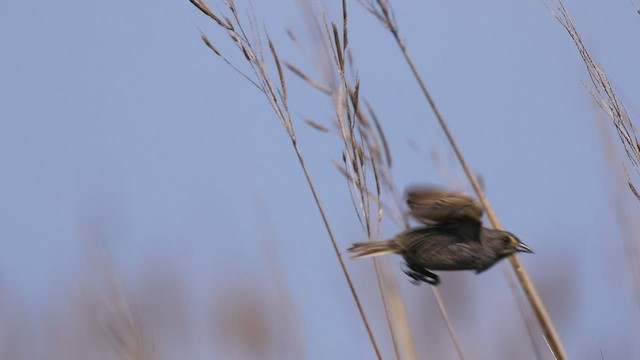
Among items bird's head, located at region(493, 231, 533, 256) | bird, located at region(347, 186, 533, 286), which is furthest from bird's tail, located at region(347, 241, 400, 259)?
bird's head, located at region(493, 231, 533, 256)

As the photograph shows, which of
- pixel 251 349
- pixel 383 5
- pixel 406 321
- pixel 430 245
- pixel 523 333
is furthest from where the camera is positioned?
pixel 251 349

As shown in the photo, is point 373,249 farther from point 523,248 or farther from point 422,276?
point 523,248

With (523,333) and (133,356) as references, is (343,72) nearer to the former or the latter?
(133,356)

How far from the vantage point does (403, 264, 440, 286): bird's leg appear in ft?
2.93

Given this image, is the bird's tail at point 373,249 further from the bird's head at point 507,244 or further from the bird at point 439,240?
the bird's head at point 507,244

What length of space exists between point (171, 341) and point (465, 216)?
1.50m

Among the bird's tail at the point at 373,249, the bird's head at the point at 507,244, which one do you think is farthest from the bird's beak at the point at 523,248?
the bird's tail at the point at 373,249

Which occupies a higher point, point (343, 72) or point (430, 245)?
point (343, 72)

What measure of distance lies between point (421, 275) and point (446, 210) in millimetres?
74

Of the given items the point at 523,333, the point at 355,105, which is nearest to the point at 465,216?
the point at 355,105

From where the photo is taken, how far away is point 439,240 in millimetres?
883

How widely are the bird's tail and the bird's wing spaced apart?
0.12 ft

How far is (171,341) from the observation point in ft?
7.40

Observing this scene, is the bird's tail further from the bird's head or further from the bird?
the bird's head
